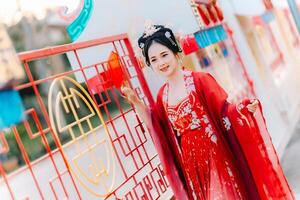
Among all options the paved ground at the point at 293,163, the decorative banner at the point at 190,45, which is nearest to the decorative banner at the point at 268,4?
the paved ground at the point at 293,163

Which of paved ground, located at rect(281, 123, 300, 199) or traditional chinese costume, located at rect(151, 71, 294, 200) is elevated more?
traditional chinese costume, located at rect(151, 71, 294, 200)

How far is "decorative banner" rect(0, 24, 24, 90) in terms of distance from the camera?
1347 mm

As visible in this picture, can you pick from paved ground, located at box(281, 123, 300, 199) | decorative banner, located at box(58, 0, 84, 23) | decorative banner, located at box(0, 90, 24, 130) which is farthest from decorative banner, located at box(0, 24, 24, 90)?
paved ground, located at box(281, 123, 300, 199)

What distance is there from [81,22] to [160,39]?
1.28 feet

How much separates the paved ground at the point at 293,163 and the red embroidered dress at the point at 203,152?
114cm

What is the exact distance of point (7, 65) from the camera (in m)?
1.35

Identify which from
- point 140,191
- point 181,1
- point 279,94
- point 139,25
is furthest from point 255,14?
point 140,191

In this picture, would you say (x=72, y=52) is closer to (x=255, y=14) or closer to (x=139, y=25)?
(x=139, y=25)

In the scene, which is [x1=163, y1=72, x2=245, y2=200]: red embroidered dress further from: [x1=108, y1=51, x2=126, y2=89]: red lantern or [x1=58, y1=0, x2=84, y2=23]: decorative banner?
[x1=58, y1=0, x2=84, y2=23]: decorative banner

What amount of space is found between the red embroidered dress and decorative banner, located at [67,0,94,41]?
1.64 feet

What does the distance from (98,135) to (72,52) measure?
0.40 meters

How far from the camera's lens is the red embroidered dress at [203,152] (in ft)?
6.59

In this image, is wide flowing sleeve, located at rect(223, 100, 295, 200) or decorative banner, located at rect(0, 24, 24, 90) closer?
decorative banner, located at rect(0, 24, 24, 90)

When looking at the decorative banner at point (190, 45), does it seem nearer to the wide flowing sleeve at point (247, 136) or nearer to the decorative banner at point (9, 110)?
the wide flowing sleeve at point (247, 136)
